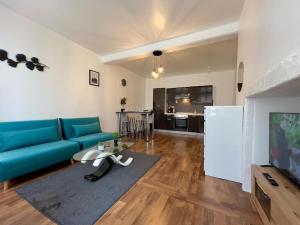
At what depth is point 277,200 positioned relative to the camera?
103 cm

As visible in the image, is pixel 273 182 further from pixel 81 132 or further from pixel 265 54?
pixel 81 132

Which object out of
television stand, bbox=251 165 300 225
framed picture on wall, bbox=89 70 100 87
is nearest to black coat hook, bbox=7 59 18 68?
framed picture on wall, bbox=89 70 100 87

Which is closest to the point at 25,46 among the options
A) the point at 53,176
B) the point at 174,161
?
the point at 53,176

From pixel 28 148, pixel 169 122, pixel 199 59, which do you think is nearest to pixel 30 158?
pixel 28 148

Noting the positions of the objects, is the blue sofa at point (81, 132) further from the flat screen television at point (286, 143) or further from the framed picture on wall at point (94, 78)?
the flat screen television at point (286, 143)

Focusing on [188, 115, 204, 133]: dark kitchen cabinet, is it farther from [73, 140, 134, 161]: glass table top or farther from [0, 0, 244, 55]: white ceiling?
[73, 140, 134, 161]: glass table top

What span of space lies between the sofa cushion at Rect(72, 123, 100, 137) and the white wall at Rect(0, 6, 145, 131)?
46 cm

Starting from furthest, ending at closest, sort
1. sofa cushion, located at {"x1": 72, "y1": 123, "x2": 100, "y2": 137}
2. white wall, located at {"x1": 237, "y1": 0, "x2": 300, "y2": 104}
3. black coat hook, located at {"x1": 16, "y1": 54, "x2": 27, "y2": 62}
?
1. sofa cushion, located at {"x1": 72, "y1": 123, "x2": 100, "y2": 137}
2. black coat hook, located at {"x1": 16, "y1": 54, "x2": 27, "y2": 62}
3. white wall, located at {"x1": 237, "y1": 0, "x2": 300, "y2": 104}

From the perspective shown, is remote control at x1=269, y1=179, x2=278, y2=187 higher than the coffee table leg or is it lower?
higher

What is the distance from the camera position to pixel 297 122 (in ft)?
3.70

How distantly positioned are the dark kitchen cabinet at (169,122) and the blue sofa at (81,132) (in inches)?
131

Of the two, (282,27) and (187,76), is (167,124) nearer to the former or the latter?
(187,76)

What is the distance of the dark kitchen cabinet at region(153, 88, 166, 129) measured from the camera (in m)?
6.52

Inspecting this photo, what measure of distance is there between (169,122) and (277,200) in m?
5.29
